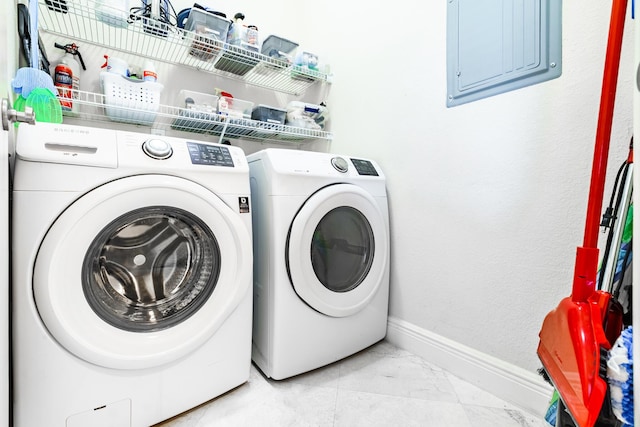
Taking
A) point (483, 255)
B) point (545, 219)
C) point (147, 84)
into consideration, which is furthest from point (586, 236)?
point (147, 84)

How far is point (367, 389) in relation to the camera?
1096 mm

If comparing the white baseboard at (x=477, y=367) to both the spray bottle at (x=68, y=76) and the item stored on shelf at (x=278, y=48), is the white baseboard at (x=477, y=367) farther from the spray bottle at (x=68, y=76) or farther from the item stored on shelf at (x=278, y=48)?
the spray bottle at (x=68, y=76)

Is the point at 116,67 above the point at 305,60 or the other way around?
the other way around

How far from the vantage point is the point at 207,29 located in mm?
1328

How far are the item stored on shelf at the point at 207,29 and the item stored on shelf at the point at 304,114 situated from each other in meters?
0.45

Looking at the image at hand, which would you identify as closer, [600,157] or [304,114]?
[600,157]

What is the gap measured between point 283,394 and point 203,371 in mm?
287

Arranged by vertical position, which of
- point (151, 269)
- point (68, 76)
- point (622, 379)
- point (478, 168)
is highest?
point (68, 76)

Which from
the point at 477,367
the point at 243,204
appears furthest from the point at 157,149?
the point at 477,367

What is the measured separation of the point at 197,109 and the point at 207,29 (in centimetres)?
33

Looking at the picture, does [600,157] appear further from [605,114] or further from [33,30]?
[33,30]

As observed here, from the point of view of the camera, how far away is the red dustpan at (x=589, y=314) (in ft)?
1.86

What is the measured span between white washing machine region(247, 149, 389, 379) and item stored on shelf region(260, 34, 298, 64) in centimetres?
65

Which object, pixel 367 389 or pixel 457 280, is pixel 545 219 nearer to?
pixel 457 280
